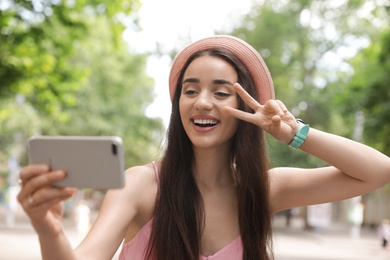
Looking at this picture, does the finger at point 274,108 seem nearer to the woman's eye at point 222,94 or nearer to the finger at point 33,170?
the woman's eye at point 222,94

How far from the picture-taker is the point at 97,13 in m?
16.9

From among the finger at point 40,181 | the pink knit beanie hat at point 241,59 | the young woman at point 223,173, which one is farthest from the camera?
the pink knit beanie hat at point 241,59

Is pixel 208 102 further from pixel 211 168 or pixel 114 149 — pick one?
pixel 114 149

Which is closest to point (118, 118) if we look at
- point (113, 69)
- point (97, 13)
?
point (113, 69)

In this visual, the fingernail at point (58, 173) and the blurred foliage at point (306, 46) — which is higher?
the blurred foliage at point (306, 46)

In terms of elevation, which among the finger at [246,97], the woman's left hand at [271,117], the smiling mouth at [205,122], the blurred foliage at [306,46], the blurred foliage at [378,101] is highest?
the blurred foliage at [306,46]

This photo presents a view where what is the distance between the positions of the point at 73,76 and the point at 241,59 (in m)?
14.6

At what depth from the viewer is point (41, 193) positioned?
5.97 feet

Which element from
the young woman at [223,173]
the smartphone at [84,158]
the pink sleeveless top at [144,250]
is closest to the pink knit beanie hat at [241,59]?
the young woman at [223,173]

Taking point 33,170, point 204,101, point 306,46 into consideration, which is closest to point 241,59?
point 204,101

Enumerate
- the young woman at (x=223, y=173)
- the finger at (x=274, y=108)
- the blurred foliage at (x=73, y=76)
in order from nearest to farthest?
the finger at (x=274, y=108) < the young woman at (x=223, y=173) < the blurred foliage at (x=73, y=76)

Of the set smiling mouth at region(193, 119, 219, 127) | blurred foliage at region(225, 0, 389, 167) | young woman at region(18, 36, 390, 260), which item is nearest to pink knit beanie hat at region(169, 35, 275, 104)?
young woman at region(18, 36, 390, 260)

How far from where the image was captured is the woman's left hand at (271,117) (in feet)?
8.63

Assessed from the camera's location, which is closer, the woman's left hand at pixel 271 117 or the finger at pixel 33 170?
the finger at pixel 33 170
